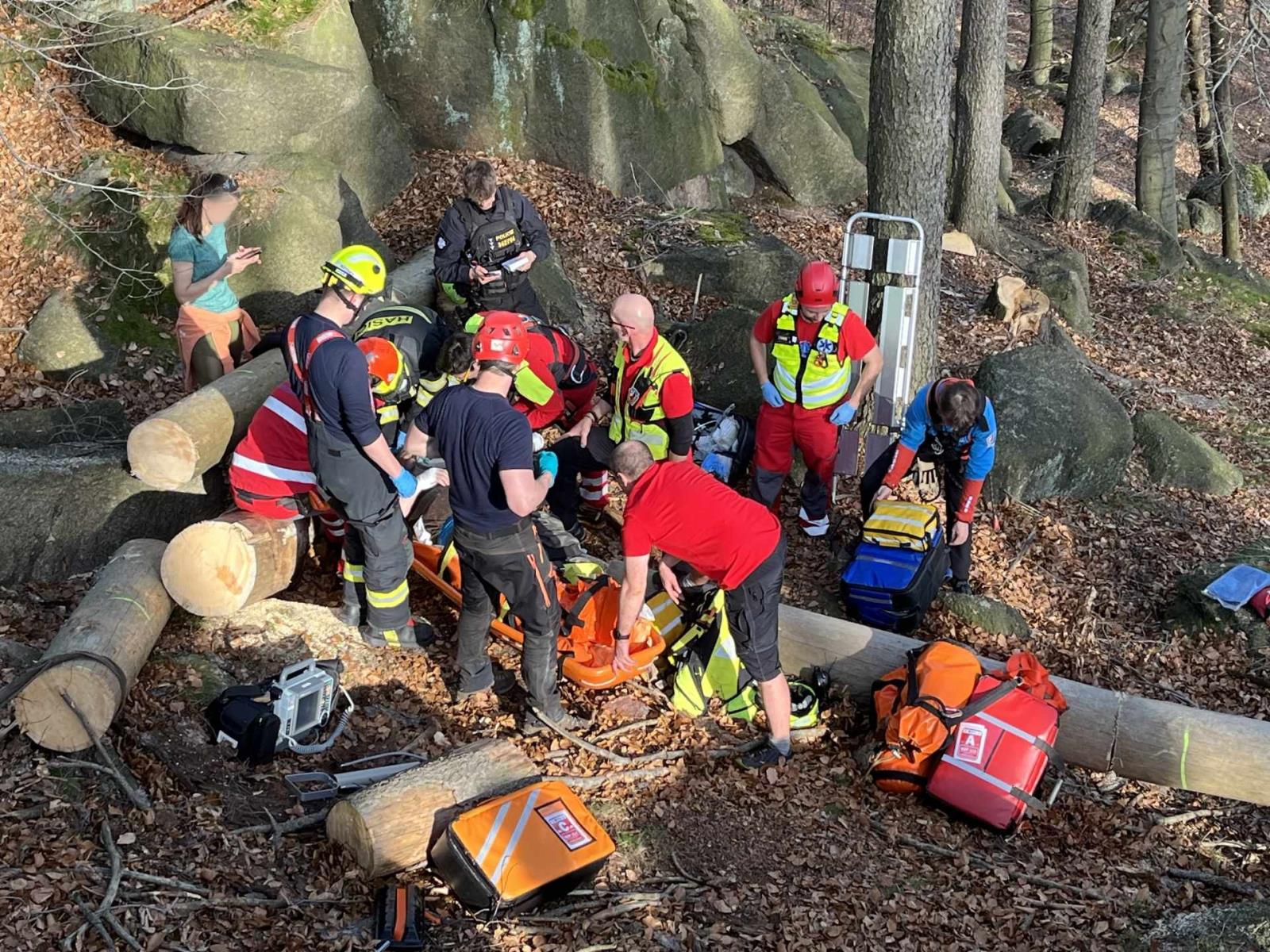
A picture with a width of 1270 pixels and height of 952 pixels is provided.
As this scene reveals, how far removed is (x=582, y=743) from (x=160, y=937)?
239 centimetres

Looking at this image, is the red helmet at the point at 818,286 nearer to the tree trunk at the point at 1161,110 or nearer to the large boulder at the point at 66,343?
the large boulder at the point at 66,343

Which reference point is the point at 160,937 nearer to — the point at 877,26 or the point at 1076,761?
the point at 1076,761

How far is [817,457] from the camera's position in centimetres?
796

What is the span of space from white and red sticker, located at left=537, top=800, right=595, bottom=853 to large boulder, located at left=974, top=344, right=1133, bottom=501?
17.6 ft

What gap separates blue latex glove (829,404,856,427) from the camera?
7.82m

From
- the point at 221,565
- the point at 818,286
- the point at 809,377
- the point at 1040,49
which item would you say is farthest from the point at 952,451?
the point at 1040,49

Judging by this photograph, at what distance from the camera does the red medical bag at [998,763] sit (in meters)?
5.77

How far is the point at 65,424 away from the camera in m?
7.69

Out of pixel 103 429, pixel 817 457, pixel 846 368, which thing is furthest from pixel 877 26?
pixel 103 429

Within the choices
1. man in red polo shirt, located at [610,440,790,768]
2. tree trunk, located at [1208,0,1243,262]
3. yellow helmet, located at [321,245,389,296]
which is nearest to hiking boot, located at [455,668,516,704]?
man in red polo shirt, located at [610,440,790,768]

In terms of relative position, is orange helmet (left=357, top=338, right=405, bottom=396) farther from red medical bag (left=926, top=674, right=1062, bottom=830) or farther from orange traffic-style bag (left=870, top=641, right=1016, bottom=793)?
red medical bag (left=926, top=674, right=1062, bottom=830)

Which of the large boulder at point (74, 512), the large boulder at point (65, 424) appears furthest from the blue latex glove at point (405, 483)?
the large boulder at point (65, 424)

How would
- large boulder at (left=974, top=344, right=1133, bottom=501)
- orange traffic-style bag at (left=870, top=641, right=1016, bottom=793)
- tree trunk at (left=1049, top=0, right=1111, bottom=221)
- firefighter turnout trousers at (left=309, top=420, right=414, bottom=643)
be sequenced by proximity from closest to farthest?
orange traffic-style bag at (left=870, top=641, right=1016, bottom=793) < firefighter turnout trousers at (left=309, top=420, right=414, bottom=643) < large boulder at (left=974, top=344, right=1133, bottom=501) < tree trunk at (left=1049, top=0, right=1111, bottom=221)

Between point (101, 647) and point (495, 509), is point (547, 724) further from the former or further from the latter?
point (101, 647)
